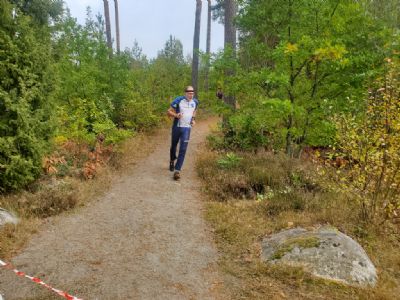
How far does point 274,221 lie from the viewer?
17.9 feet

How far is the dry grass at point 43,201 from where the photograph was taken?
15.3 feet

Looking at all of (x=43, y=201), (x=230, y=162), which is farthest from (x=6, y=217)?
(x=230, y=162)

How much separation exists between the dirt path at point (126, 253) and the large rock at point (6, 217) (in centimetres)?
48

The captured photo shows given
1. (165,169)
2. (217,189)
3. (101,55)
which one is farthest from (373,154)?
(101,55)

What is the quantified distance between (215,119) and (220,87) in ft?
35.0

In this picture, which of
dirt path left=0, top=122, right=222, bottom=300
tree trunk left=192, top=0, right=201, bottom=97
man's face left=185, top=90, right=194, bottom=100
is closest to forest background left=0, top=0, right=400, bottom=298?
dirt path left=0, top=122, right=222, bottom=300

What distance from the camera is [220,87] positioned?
8445mm

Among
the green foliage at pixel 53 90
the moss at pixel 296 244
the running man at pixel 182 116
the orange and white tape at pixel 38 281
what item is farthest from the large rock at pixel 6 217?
the moss at pixel 296 244

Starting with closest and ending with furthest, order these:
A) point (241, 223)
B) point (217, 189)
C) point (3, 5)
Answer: point (241, 223), point (3, 5), point (217, 189)

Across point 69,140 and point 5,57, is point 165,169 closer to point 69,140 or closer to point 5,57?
point 69,140

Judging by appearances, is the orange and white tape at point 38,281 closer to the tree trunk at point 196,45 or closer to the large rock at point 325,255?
the large rock at point 325,255

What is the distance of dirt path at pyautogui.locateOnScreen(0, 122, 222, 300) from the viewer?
3676mm

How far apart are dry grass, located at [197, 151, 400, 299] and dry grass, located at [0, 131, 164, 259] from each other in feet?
7.54

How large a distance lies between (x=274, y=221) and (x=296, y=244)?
3.54 feet
